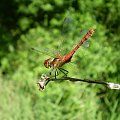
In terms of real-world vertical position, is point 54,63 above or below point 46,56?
below

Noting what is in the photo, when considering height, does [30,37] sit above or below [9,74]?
above

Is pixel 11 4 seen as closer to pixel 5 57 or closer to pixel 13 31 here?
pixel 13 31

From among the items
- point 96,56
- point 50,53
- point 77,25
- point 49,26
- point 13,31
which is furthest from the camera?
point 13,31

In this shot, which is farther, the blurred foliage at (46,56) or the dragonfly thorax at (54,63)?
the blurred foliage at (46,56)

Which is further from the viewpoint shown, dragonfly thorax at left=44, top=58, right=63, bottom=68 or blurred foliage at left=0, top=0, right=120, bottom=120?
blurred foliage at left=0, top=0, right=120, bottom=120

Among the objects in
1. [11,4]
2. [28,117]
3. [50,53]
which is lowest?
[28,117]

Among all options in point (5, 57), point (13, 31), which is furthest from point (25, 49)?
point (13, 31)

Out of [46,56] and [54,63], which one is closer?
[54,63]

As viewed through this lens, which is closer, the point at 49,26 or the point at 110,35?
the point at 110,35
